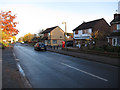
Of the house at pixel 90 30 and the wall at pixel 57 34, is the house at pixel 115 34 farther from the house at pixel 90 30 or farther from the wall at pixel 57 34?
the wall at pixel 57 34

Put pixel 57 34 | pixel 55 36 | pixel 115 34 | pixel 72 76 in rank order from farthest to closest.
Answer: pixel 57 34 < pixel 55 36 < pixel 115 34 < pixel 72 76

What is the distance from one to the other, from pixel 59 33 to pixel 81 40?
17168 mm

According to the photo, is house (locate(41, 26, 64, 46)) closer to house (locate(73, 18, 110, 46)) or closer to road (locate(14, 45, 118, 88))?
house (locate(73, 18, 110, 46))

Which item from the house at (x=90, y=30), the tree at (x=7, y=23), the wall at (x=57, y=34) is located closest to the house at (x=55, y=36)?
the wall at (x=57, y=34)

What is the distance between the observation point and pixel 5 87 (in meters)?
5.04

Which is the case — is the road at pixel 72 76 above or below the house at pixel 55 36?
below

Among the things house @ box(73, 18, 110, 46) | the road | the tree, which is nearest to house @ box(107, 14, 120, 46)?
house @ box(73, 18, 110, 46)

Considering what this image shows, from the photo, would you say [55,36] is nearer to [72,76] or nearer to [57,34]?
[57,34]

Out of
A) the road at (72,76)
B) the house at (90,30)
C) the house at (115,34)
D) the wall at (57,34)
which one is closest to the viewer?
the road at (72,76)

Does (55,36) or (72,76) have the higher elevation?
(55,36)

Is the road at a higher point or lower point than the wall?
lower

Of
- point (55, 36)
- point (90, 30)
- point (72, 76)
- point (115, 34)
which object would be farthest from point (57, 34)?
point (72, 76)

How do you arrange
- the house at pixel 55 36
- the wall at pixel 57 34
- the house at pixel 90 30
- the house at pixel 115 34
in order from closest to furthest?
the house at pixel 115 34, the house at pixel 90 30, the house at pixel 55 36, the wall at pixel 57 34

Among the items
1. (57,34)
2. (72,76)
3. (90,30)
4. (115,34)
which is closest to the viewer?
(72,76)
